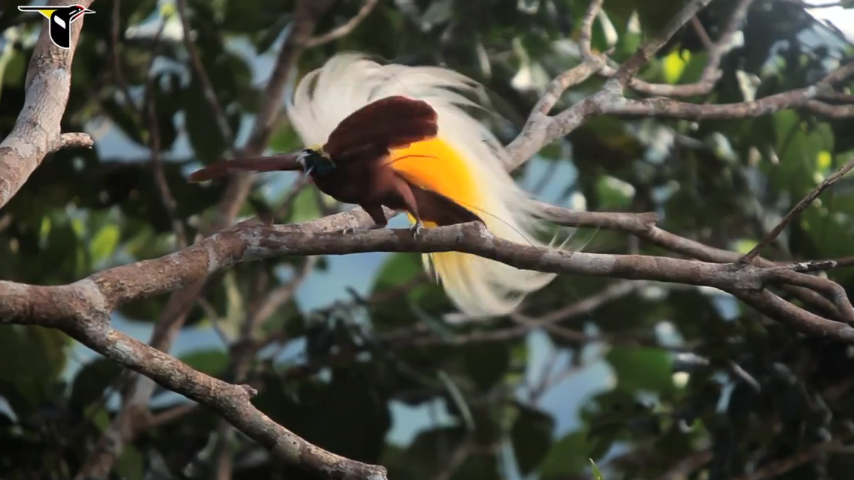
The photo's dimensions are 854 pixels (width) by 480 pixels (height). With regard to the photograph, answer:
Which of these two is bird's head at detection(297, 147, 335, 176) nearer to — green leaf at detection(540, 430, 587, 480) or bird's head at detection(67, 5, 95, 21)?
bird's head at detection(67, 5, 95, 21)

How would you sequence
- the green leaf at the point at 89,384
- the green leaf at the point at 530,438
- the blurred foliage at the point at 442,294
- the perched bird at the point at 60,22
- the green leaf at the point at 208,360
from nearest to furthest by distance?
1. the perched bird at the point at 60,22
2. the blurred foliage at the point at 442,294
3. the green leaf at the point at 89,384
4. the green leaf at the point at 530,438
5. the green leaf at the point at 208,360

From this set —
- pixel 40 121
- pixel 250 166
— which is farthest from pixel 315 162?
pixel 40 121

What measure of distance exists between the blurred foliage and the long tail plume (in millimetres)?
342

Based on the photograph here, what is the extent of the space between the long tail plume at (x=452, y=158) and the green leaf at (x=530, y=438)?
75 centimetres

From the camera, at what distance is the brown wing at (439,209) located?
2.44 ft

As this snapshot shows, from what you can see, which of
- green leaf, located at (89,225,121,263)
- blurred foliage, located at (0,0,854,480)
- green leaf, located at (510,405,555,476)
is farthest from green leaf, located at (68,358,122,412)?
green leaf, located at (510,405,555,476)

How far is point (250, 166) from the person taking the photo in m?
0.69

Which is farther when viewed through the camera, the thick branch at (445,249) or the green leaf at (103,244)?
the green leaf at (103,244)

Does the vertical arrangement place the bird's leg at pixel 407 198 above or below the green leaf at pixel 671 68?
above

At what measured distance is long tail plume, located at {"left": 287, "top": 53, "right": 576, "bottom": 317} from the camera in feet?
2.46

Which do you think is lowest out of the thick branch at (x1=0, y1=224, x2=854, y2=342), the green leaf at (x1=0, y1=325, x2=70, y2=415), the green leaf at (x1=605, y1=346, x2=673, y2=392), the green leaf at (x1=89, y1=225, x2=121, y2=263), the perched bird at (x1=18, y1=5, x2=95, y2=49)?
the green leaf at (x1=89, y1=225, x2=121, y2=263)

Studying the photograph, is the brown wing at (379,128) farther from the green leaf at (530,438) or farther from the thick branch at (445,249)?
the green leaf at (530,438)

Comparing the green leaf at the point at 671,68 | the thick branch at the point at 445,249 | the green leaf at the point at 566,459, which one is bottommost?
the green leaf at the point at 566,459

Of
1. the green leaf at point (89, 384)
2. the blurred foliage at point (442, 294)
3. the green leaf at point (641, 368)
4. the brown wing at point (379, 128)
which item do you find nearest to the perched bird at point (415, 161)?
the brown wing at point (379, 128)
